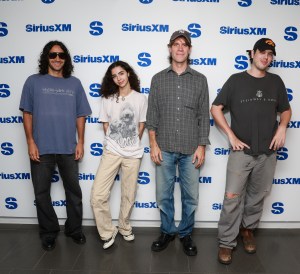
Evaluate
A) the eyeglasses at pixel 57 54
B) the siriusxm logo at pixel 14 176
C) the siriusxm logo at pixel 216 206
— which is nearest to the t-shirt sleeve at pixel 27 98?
the eyeglasses at pixel 57 54

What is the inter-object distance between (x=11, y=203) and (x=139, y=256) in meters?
1.48

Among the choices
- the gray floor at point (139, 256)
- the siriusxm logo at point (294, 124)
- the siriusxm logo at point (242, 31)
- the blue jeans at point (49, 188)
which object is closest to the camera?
the gray floor at point (139, 256)

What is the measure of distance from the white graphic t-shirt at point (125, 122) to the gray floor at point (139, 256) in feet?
2.89

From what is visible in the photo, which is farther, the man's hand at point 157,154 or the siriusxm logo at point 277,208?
the siriusxm logo at point 277,208

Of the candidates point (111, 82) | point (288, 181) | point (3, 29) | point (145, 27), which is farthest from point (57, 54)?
point (288, 181)

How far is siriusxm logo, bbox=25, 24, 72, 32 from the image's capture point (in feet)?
8.62

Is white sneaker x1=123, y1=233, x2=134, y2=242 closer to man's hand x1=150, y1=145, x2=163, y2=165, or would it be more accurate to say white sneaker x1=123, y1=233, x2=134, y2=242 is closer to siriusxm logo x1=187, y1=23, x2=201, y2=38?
man's hand x1=150, y1=145, x2=163, y2=165

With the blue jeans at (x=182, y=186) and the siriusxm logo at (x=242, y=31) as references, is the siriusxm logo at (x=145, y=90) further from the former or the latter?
the siriusxm logo at (x=242, y=31)

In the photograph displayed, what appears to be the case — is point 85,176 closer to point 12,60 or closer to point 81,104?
point 81,104

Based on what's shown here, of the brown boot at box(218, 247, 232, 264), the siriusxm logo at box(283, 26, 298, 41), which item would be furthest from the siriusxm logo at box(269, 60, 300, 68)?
the brown boot at box(218, 247, 232, 264)

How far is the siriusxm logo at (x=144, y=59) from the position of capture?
2635 mm

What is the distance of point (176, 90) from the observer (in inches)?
92.2

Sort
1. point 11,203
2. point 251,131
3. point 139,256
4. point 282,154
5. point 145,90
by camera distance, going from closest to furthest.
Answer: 1. point 251,131
2. point 139,256
3. point 145,90
4. point 282,154
5. point 11,203

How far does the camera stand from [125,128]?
2.46 meters
